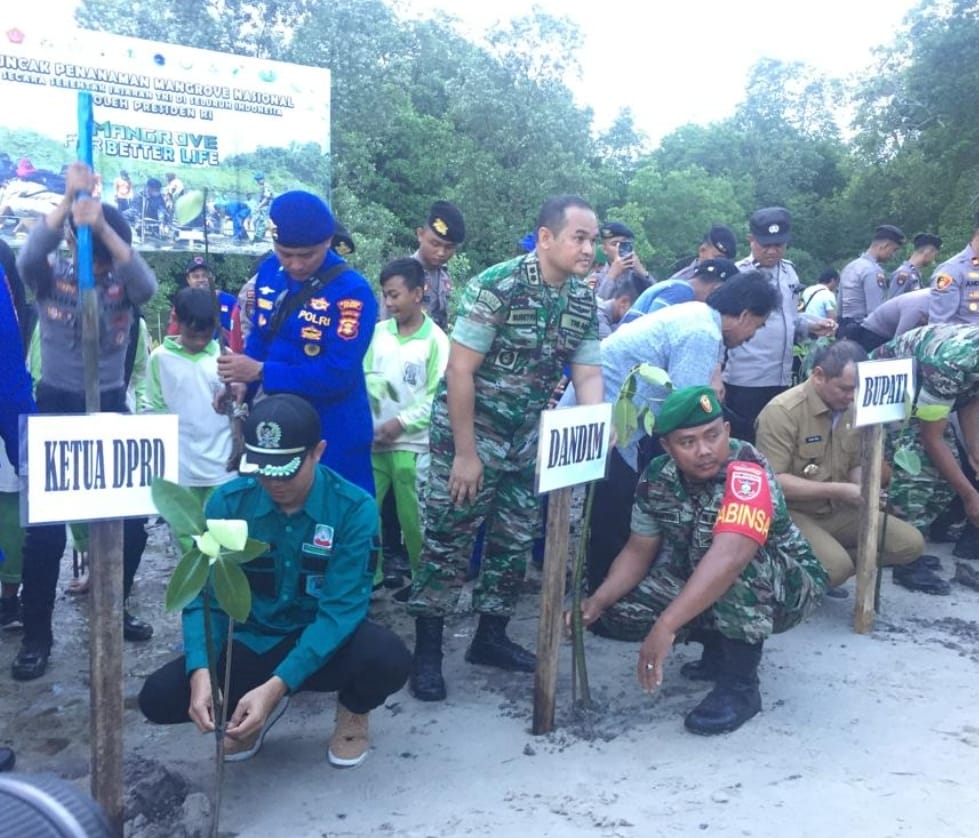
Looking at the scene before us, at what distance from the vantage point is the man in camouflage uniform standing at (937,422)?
458 centimetres

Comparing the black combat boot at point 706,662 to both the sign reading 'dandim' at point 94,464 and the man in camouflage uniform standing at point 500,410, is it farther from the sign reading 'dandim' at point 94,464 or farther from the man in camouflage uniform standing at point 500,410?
the sign reading 'dandim' at point 94,464

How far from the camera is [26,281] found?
3.49 meters

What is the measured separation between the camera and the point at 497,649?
3.72 metres

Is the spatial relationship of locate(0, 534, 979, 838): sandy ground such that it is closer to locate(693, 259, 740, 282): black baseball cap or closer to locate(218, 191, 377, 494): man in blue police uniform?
locate(218, 191, 377, 494): man in blue police uniform

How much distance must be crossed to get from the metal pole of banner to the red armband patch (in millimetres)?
1859

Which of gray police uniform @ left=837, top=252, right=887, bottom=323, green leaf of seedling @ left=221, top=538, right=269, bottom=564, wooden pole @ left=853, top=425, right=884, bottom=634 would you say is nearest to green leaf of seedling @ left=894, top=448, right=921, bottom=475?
wooden pole @ left=853, top=425, right=884, bottom=634

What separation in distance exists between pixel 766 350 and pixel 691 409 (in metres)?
2.62

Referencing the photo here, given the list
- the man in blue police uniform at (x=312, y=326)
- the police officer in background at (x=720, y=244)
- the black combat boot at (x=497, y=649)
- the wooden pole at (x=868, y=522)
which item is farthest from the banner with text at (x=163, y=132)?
the wooden pole at (x=868, y=522)

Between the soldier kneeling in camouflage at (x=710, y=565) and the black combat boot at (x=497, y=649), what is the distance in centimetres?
40

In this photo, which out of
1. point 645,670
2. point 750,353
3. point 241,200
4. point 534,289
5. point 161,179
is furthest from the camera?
point 241,200

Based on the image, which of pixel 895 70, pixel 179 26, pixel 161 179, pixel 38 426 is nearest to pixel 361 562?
pixel 38 426

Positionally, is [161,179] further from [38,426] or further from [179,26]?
[179,26]

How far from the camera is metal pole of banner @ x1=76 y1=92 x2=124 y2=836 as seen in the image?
2367 millimetres

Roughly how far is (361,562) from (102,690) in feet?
2.61
